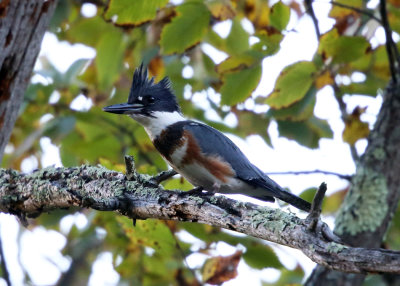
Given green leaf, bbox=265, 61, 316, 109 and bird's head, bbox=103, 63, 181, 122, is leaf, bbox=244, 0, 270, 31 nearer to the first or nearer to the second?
bird's head, bbox=103, 63, 181, 122

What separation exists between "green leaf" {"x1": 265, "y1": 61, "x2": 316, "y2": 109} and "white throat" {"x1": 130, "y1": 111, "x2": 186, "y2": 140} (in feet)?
2.39

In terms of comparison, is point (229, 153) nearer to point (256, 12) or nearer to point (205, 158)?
point (205, 158)

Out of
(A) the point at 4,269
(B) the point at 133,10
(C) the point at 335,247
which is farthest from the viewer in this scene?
(A) the point at 4,269

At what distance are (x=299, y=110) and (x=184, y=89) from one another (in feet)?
3.17

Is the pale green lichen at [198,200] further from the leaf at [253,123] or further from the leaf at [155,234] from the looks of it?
the leaf at [253,123]

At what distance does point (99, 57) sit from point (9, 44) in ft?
3.64

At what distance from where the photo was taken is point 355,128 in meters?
3.45

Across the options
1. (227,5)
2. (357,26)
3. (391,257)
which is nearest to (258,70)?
(227,5)

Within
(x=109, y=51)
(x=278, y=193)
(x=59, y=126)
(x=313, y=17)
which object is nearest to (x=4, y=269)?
(x=59, y=126)

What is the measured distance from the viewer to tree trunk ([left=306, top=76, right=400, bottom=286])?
2.92m

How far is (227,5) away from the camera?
3.03 meters

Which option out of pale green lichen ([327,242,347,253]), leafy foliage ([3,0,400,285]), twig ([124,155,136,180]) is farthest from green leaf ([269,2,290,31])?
pale green lichen ([327,242,347,253])

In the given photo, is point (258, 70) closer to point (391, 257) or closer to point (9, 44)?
point (9, 44)

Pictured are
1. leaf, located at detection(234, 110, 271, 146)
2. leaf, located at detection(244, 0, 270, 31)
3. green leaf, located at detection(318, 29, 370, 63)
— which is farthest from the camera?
leaf, located at detection(244, 0, 270, 31)
